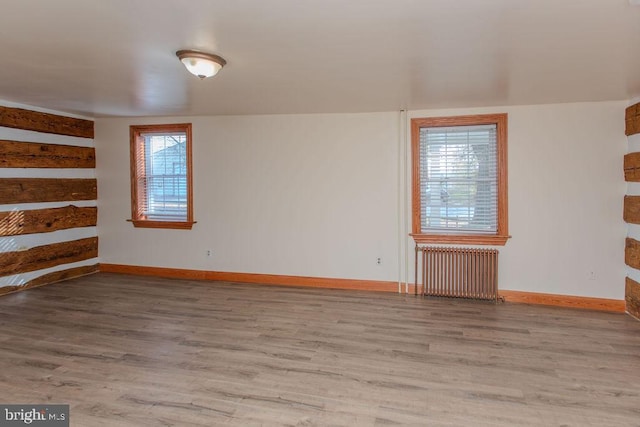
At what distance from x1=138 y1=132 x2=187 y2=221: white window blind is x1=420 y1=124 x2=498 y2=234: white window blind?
3570mm

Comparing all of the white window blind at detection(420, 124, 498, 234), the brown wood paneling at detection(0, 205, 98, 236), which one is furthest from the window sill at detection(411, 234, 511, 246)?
the brown wood paneling at detection(0, 205, 98, 236)

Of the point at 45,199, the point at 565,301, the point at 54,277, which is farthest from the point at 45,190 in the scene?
the point at 565,301

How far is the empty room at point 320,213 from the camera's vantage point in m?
2.46

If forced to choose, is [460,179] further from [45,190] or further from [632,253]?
[45,190]

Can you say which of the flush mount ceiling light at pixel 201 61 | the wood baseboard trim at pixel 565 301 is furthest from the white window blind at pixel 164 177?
the wood baseboard trim at pixel 565 301

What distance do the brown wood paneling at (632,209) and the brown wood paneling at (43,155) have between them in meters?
7.34

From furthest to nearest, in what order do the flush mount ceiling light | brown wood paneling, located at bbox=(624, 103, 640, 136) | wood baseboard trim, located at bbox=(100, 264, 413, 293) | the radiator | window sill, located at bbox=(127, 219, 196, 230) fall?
window sill, located at bbox=(127, 219, 196, 230) → wood baseboard trim, located at bbox=(100, 264, 413, 293) → the radiator → brown wood paneling, located at bbox=(624, 103, 640, 136) → the flush mount ceiling light

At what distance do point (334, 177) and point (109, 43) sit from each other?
3.18 metres

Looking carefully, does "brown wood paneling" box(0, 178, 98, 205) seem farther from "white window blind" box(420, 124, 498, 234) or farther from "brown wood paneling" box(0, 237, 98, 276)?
"white window blind" box(420, 124, 498, 234)

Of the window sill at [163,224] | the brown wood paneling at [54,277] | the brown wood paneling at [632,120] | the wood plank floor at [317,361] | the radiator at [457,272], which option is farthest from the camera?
the window sill at [163,224]

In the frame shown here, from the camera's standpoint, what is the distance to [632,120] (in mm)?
4219

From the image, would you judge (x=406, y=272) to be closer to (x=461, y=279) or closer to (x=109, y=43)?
(x=461, y=279)

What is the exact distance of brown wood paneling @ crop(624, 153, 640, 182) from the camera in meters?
4.12

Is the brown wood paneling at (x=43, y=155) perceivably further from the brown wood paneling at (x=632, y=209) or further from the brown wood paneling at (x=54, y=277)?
the brown wood paneling at (x=632, y=209)
